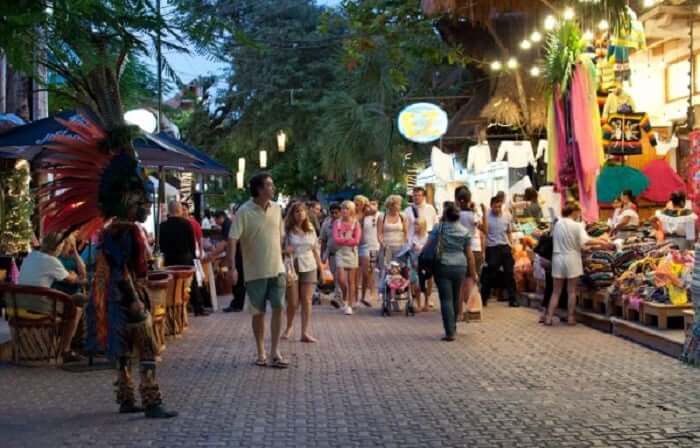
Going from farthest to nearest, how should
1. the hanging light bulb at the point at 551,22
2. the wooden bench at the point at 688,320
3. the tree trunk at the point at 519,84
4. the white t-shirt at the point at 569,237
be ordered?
1. the tree trunk at the point at 519,84
2. the hanging light bulb at the point at 551,22
3. the white t-shirt at the point at 569,237
4. the wooden bench at the point at 688,320

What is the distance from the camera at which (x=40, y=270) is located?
31.7 feet

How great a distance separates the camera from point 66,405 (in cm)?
773

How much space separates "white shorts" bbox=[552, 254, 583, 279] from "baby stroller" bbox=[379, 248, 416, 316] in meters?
2.84

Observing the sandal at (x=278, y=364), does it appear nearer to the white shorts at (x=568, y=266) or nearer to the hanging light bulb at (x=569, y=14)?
the white shorts at (x=568, y=266)

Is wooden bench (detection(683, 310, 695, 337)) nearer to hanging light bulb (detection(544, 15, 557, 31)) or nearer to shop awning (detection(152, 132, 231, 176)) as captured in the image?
shop awning (detection(152, 132, 231, 176))

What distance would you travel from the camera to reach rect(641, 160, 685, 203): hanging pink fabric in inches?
596

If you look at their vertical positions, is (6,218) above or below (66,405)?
above

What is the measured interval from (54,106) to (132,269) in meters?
15.8

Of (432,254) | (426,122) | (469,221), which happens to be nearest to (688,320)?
(432,254)

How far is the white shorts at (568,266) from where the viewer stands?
12.3m

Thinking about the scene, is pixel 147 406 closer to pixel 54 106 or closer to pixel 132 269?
pixel 132 269

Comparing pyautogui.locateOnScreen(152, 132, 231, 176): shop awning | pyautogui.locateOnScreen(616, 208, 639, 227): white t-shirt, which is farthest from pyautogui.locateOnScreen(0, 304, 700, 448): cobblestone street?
pyautogui.locateOnScreen(152, 132, 231, 176): shop awning

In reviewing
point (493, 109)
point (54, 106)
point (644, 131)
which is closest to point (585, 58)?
point (644, 131)

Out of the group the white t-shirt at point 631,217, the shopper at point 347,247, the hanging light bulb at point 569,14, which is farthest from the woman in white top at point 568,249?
the hanging light bulb at point 569,14
